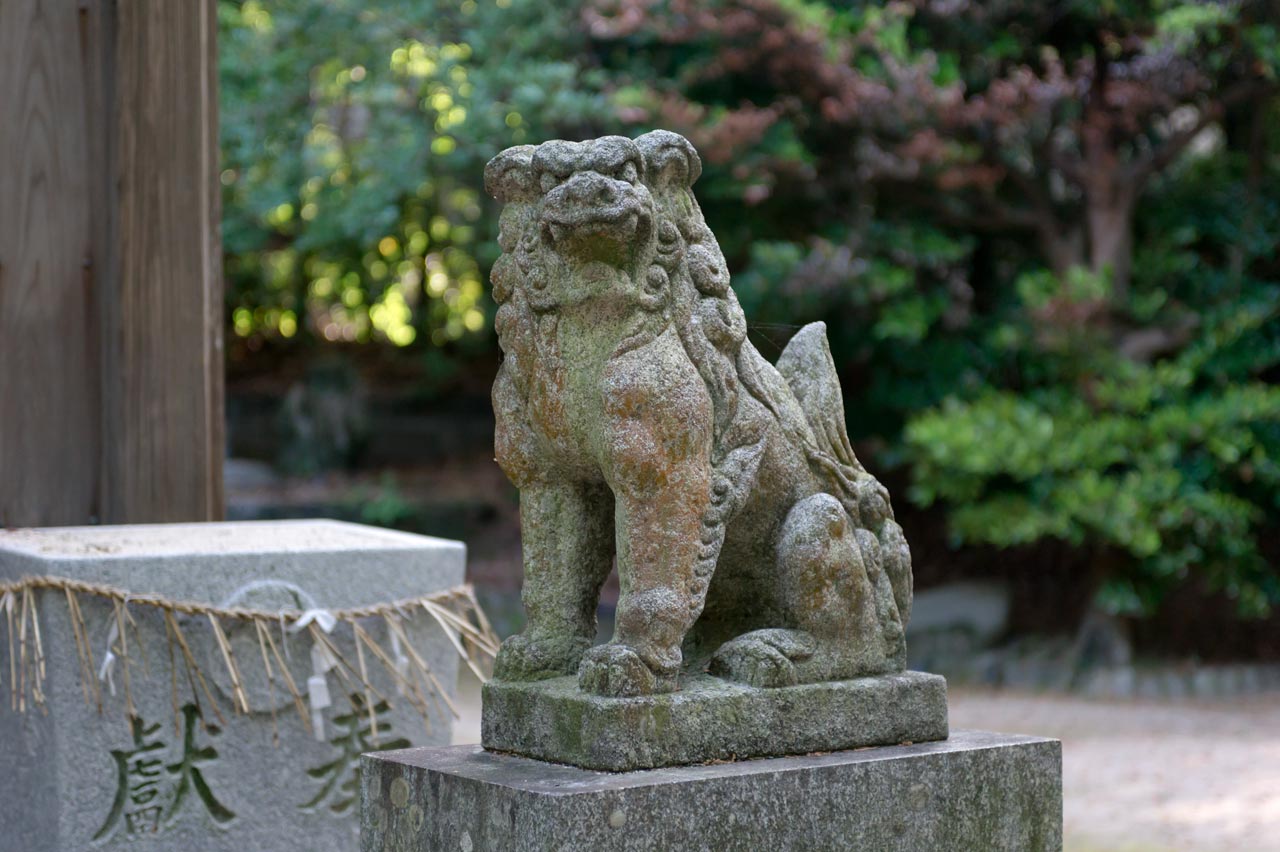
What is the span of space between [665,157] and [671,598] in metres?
0.69

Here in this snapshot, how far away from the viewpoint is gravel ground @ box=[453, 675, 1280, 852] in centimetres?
532

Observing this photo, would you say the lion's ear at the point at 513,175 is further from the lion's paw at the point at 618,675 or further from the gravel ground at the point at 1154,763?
the gravel ground at the point at 1154,763

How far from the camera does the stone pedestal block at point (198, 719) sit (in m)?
3.18

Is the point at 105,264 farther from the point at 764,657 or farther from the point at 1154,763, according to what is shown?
the point at 1154,763

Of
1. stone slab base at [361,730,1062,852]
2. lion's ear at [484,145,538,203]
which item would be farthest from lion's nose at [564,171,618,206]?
stone slab base at [361,730,1062,852]

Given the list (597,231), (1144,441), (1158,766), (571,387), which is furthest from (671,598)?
(1144,441)

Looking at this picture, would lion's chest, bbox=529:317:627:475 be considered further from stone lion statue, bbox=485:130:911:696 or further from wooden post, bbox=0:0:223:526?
wooden post, bbox=0:0:223:526

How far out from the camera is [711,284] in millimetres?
2412

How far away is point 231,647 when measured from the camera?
3311mm

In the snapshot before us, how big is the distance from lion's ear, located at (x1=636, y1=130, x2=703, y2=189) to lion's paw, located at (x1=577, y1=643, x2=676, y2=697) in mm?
740

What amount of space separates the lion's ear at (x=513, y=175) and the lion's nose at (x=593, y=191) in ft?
0.40

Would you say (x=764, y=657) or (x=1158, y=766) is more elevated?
(x=764, y=657)

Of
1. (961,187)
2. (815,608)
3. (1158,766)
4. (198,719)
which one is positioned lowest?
(1158,766)

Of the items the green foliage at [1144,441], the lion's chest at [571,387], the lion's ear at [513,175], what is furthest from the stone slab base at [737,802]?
the green foliage at [1144,441]
